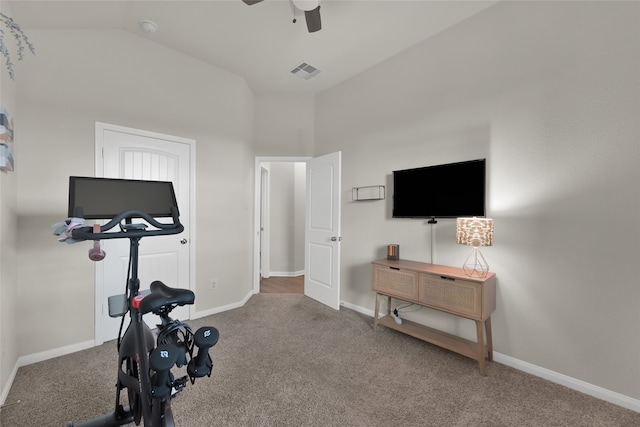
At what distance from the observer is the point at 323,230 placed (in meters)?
3.77

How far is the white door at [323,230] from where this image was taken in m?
3.53

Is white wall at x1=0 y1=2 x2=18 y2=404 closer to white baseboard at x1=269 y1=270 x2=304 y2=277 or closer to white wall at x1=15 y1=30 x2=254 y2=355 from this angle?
white wall at x1=15 y1=30 x2=254 y2=355

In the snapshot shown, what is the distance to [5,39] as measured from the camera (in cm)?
203

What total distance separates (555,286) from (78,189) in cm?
319

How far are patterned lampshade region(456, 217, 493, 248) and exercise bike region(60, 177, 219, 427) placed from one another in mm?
2005

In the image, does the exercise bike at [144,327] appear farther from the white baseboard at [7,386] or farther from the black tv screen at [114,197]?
the white baseboard at [7,386]

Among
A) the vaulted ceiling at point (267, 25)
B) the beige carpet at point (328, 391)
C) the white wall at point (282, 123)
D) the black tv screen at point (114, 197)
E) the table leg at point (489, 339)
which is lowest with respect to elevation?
the beige carpet at point (328, 391)

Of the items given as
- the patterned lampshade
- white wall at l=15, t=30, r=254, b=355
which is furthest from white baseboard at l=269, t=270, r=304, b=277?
the patterned lampshade

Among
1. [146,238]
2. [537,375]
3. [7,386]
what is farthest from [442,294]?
[7,386]

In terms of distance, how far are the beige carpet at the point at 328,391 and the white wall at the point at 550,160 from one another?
1.23 feet

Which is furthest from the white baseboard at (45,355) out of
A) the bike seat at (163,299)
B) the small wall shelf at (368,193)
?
the small wall shelf at (368,193)

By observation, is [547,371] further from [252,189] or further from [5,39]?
[5,39]

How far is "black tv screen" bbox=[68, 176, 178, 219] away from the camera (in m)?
1.38

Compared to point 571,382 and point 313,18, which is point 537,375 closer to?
point 571,382
